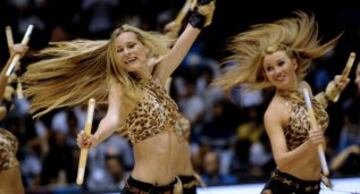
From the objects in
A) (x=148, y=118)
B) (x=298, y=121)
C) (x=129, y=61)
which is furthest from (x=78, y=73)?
(x=298, y=121)

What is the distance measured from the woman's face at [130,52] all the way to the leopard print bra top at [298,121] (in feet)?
3.11

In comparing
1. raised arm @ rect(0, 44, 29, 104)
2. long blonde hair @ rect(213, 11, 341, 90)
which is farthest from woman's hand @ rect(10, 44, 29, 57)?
long blonde hair @ rect(213, 11, 341, 90)

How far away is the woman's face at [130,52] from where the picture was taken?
21.8 ft

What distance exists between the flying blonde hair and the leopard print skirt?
3.57 feet

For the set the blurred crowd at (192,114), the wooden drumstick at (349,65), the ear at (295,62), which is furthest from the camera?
the blurred crowd at (192,114)

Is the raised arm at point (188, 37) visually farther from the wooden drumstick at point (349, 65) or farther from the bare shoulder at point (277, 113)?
the wooden drumstick at point (349, 65)

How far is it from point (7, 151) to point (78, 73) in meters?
0.69

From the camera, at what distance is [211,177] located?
10023 millimetres

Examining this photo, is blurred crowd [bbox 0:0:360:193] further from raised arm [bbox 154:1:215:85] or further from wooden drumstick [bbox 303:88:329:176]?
wooden drumstick [bbox 303:88:329:176]

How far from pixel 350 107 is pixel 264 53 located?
4.10m

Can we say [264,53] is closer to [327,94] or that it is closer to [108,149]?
[327,94]

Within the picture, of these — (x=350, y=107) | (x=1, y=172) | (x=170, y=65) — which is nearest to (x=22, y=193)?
(x=1, y=172)

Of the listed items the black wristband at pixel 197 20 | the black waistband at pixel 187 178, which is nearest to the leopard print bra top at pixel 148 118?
the black wristband at pixel 197 20

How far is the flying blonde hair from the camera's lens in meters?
6.72
